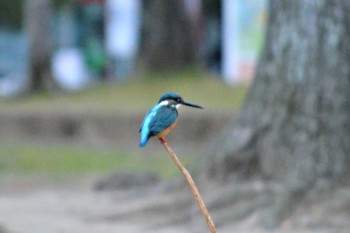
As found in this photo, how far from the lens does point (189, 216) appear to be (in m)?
12.0

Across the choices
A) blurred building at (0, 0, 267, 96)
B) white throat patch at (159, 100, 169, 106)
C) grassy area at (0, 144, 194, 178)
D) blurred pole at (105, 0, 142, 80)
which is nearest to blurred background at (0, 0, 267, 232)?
grassy area at (0, 144, 194, 178)

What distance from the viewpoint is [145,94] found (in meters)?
23.9

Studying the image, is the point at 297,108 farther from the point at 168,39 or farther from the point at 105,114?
the point at 168,39

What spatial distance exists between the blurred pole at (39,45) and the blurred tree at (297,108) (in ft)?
46.5

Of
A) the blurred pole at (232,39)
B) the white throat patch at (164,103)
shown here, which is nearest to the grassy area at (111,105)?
the blurred pole at (232,39)

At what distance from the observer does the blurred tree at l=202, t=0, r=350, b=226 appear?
11.3m

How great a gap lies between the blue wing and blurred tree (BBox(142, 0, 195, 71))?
18684mm

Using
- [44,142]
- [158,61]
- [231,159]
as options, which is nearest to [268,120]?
[231,159]

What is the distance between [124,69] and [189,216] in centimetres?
2552

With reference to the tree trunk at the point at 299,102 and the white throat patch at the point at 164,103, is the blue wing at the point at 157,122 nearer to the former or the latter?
the white throat patch at the point at 164,103

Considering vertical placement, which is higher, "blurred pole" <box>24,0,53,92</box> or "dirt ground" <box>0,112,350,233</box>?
"blurred pole" <box>24,0,53,92</box>

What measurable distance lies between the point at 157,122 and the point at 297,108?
442 cm

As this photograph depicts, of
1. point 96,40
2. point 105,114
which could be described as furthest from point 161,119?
point 96,40

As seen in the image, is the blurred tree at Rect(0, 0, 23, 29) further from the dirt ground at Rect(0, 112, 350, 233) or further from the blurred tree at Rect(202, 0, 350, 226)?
the blurred tree at Rect(202, 0, 350, 226)
